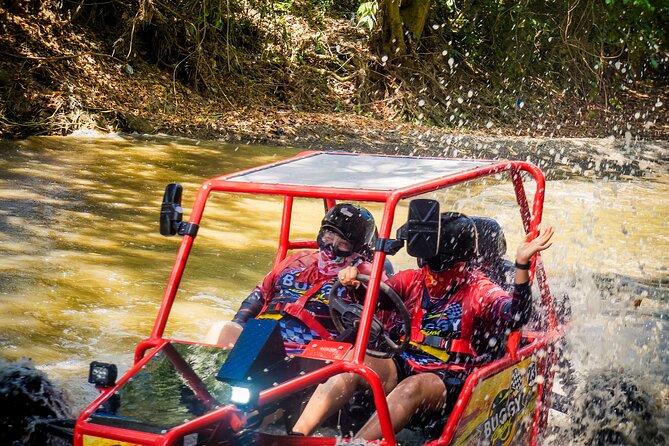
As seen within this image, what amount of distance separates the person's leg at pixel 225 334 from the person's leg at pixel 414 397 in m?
0.89

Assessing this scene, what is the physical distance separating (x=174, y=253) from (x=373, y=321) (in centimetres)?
436

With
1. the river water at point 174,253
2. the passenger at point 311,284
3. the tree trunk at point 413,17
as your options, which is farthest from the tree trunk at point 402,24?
the passenger at point 311,284

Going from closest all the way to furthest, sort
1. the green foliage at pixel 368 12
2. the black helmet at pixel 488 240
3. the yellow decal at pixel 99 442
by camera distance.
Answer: the yellow decal at pixel 99 442 < the black helmet at pixel 488 240 < the green foliage at pixel 368 12

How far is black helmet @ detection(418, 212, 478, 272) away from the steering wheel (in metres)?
0.43

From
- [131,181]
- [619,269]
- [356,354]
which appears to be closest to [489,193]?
[619,269]

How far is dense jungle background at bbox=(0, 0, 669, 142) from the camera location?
13.3 m

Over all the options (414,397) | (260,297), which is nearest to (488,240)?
(260,297)

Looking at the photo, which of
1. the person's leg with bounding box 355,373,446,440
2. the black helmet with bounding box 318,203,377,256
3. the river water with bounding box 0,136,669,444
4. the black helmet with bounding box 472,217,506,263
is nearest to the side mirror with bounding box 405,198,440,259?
the person's leg with bounding box 355,373,446,440

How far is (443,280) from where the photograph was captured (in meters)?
4.29

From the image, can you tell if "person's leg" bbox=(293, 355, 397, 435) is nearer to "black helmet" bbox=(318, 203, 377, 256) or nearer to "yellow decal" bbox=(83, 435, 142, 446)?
"yellow decal" bbox=(83, 435, 142, 446)

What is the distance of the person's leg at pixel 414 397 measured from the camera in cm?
362

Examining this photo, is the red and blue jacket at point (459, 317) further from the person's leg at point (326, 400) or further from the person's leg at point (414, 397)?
the person's leg at point (326, 400)

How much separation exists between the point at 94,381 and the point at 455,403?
4.77 feet

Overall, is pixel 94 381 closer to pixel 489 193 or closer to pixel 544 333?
pixel 544 333
